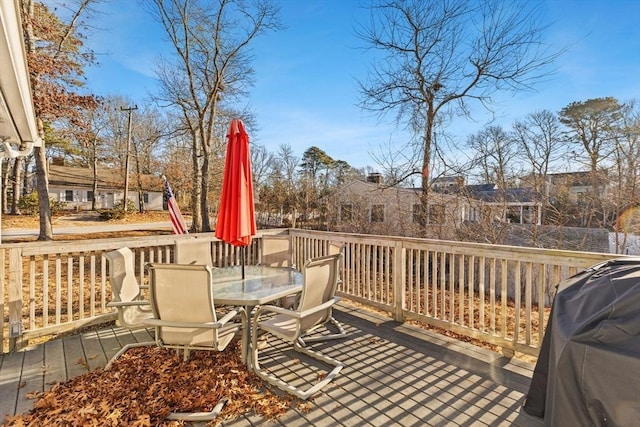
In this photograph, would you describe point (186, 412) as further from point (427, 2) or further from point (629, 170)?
point (629, 170)

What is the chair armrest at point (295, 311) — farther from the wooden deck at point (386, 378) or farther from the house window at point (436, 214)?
the house window at point (436, 214)

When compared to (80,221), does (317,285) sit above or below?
below

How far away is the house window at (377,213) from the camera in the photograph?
13.8 meters

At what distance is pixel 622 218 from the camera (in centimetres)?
950

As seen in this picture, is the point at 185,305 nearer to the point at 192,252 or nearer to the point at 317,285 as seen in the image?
the point at 317,285

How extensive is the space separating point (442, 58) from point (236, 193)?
9529mm

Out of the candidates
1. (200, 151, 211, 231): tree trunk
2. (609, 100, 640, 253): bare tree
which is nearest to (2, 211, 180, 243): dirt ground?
(200, 151, 211, 231): tree trunk

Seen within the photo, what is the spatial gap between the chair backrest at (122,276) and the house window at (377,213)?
37.4 feet

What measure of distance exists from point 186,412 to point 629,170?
1301 cm

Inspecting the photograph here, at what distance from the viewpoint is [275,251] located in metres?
4.86

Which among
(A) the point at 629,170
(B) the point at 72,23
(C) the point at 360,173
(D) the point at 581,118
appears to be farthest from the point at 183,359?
(C) the point at 360,173

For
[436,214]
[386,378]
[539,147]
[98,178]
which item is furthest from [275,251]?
[98,178]

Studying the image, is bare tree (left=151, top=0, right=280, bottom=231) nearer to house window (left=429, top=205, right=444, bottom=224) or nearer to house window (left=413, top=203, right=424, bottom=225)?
house window (left=413, top=203, right=424, bottom=225)

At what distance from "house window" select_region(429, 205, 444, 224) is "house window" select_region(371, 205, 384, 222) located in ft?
9.96
